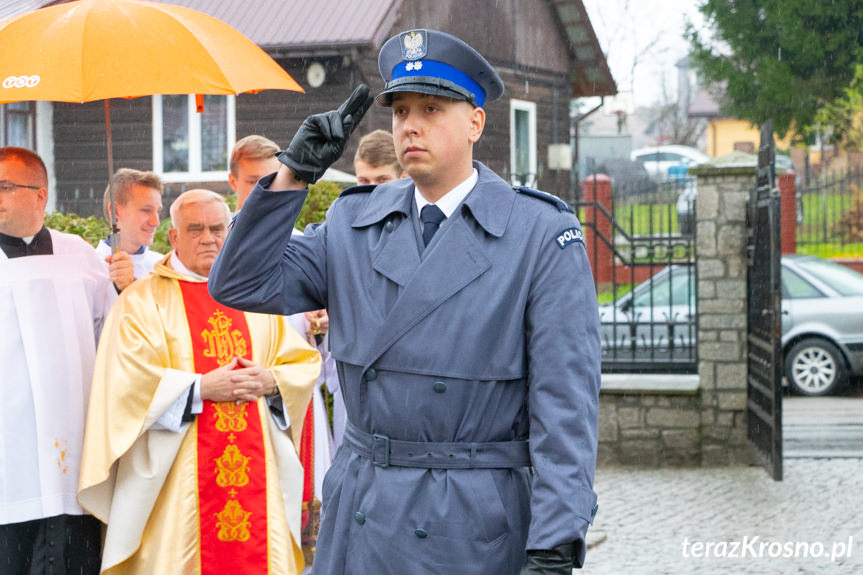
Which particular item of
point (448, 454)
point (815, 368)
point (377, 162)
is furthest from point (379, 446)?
point (815, 368)

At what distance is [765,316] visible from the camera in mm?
9039

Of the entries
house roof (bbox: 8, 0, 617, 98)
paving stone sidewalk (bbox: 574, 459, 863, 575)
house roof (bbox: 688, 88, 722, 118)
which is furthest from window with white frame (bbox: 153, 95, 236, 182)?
house roof (bbox: 688, 88, 722, 118)

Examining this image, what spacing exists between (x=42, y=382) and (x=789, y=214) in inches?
642

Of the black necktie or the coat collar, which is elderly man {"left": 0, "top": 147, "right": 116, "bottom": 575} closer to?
the coat collar

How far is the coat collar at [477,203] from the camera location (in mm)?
2893

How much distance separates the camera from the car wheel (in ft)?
41.8

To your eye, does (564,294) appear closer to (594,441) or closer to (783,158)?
(594,441)

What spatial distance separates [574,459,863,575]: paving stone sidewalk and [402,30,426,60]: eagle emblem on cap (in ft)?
14.6

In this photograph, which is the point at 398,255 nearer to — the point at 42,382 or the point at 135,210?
the point at 42,382

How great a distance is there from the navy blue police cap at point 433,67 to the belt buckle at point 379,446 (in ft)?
2.75

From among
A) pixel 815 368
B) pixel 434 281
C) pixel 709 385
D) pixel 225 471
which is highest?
pixel 434 281

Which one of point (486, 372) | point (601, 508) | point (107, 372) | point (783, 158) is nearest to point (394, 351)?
point (486, 372)

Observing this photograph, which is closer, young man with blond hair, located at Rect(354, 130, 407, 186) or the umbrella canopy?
the umbrella canopy

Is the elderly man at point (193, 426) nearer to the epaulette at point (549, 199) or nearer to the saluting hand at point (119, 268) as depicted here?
the saluting hand at point (119, 268)
